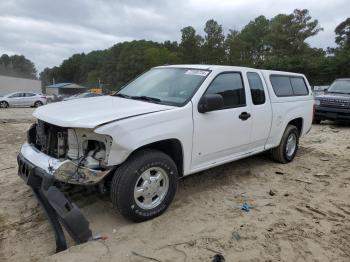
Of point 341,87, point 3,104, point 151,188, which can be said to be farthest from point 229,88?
point 3,104

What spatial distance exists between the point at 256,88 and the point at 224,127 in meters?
1.22

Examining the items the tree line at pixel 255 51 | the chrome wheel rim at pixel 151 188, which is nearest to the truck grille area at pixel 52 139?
the chrome wheel rim at pixel 151 188

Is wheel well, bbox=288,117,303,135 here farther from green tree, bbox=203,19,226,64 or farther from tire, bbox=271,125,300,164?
green tree, bbox=203,19,226,64

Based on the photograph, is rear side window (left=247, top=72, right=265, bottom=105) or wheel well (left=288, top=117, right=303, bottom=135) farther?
wheel well (left=288, top=117, right=303, bottom=135)

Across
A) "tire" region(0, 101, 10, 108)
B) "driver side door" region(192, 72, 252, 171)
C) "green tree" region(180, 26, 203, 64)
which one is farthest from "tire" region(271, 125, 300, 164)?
"green tree" region(180, 26, 203, 64)

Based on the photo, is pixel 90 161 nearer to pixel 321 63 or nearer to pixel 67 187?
pixel 67 187

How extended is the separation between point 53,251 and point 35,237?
38cm

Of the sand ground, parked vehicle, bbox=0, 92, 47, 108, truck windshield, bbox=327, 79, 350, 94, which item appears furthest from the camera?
parked vehicle, bbox=0, 92, 47, 108

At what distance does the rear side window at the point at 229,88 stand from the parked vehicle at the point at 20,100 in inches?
1029

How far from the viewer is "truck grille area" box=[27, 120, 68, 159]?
158 inches

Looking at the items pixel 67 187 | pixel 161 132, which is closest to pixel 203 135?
pixel 161 132

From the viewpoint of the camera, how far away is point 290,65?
1564 inches

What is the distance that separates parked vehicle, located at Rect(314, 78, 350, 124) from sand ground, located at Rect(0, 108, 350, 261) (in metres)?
6.76

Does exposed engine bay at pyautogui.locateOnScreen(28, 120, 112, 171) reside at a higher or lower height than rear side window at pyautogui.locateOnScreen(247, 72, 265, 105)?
lower
